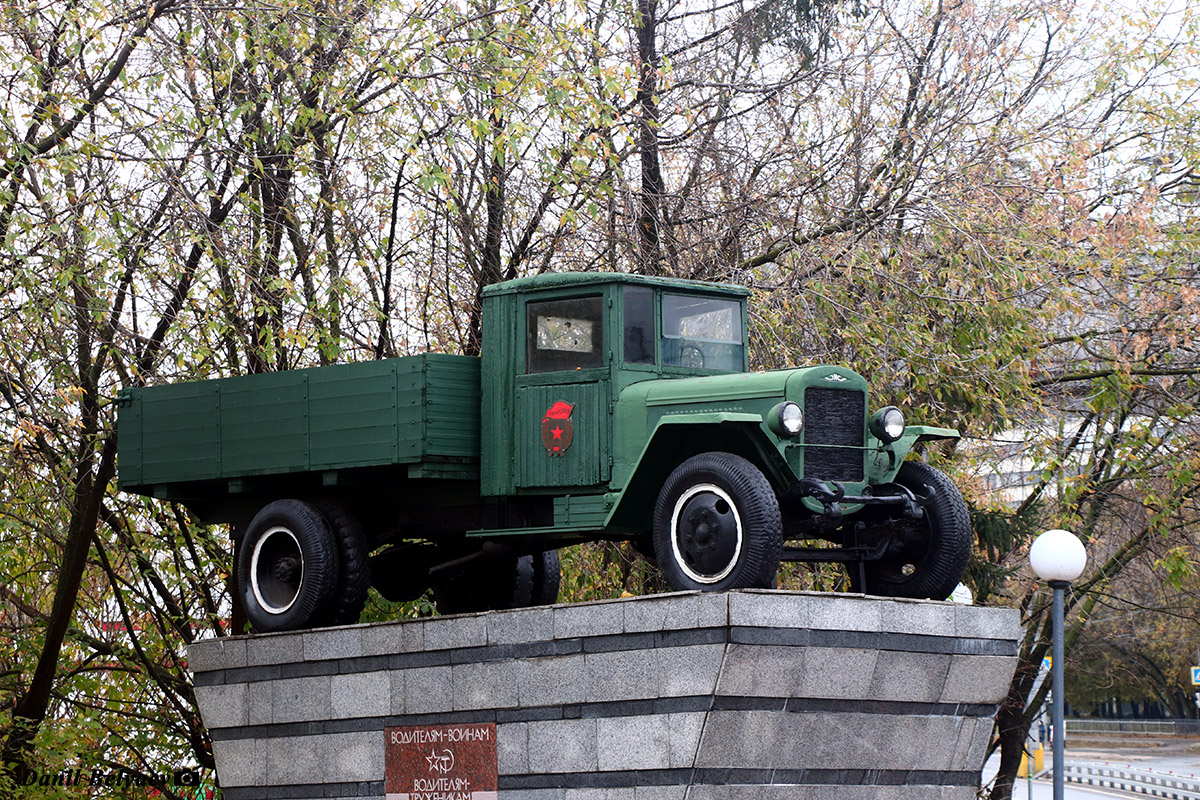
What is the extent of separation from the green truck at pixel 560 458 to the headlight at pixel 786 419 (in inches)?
0.5

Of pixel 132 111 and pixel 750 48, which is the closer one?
pixel 132 111

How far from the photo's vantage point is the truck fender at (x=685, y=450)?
29.2 ft

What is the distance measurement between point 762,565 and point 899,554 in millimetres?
1648

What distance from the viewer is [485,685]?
9633 mm

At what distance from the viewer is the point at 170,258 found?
1266 centimetres

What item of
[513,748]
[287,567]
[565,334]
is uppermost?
[565,334]

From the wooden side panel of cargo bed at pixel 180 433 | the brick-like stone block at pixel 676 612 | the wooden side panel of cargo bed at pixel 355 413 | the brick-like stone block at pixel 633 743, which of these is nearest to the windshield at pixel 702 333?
the wooden side panel of cargo bed at pixel 355 413

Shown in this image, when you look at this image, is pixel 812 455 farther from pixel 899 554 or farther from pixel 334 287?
pixel 334 287

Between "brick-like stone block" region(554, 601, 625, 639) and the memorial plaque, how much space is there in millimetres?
919

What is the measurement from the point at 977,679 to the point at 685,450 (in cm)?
247

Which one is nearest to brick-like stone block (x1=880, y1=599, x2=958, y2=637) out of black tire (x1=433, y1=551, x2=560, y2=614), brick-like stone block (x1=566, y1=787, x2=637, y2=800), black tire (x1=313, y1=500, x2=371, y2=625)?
brick-like stone block (x1=566, y1=787, x2=637, y2=800)

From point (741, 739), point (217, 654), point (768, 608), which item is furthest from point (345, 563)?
point (768, 608)

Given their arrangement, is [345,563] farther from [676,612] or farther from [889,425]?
[889,425]

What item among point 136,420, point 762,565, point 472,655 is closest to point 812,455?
point 762,565
